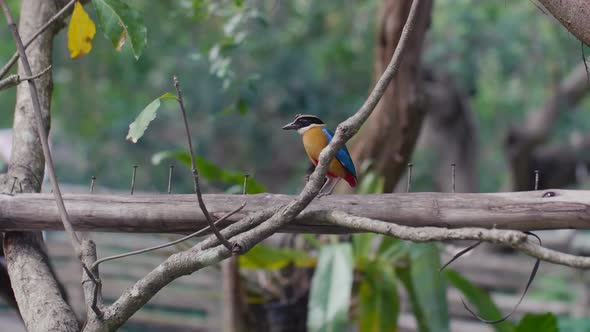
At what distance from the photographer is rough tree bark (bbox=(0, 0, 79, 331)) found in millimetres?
2025

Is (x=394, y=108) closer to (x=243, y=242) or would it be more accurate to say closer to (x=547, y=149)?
(x=243, y=242)

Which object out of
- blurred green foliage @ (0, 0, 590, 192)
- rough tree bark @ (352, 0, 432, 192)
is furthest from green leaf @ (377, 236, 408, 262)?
blurred green foliage @ (0, 0, 590, 192)

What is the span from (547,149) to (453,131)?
1164 mm

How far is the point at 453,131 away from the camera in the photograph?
6594mm

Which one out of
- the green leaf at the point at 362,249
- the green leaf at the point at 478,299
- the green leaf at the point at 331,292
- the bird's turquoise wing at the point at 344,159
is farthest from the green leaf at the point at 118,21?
the green leaf at the point at 478,299

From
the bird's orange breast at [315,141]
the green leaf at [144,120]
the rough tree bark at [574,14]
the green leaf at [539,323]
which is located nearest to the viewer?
the green leaf at [144,120]

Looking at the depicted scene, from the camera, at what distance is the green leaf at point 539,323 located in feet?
11.6

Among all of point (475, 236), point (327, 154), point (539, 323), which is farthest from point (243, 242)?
point (539, 323)

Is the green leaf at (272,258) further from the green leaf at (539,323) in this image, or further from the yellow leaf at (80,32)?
the yellow leaf at (80,32)

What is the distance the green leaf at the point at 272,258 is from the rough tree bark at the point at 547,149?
3.12 m

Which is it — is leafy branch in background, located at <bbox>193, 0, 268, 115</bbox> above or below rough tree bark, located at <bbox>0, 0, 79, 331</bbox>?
above

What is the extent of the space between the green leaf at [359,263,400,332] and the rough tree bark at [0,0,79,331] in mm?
2093

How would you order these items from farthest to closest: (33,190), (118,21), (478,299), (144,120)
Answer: (478,299) < (33,190) < (118,21) < (144,120)

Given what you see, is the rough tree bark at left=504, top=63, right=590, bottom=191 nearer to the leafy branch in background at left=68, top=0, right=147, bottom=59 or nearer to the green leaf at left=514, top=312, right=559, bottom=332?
the green leaf at left=514, top=312, right=559, bottom=332
